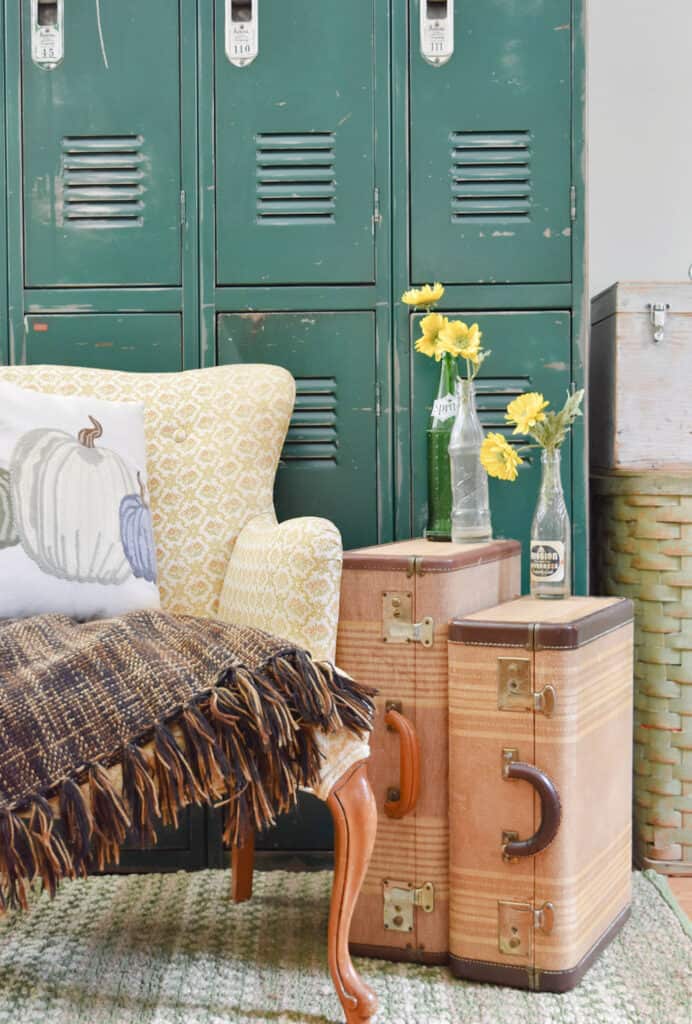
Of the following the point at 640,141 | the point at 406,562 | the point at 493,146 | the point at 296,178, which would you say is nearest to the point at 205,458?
the point at 406,562

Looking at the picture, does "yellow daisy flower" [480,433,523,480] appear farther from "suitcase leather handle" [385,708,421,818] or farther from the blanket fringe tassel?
the blanket fringe tassel

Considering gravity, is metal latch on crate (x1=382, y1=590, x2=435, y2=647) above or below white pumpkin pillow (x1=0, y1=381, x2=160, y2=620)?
below

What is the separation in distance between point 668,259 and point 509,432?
0.84m

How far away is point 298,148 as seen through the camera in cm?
203

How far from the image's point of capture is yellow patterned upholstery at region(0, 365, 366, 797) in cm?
177

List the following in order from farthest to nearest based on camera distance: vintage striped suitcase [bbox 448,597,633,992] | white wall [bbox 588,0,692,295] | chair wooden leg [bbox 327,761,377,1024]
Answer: white wall [bbox 588,0,692,295], vintage striped suitcase [bbox 448,597,633,992], chair wooden leg [bbox 327,761,377,1024]

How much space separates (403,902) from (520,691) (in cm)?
35

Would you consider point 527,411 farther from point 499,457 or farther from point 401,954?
point 401,954

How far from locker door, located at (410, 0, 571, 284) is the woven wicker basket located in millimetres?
467

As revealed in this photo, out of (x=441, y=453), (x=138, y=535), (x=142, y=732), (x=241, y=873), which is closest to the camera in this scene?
(x=142, y=732)

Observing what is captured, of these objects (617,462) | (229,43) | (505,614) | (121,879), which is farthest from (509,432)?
(121,879)

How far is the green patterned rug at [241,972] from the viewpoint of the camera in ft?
4.50

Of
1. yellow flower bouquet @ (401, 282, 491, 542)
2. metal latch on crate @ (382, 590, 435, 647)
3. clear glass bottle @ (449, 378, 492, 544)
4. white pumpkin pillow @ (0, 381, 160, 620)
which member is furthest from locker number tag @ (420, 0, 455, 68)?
metal latch on crate @ (382, 590, 435, 647)

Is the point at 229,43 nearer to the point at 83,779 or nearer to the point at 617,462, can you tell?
the point at 617,462
